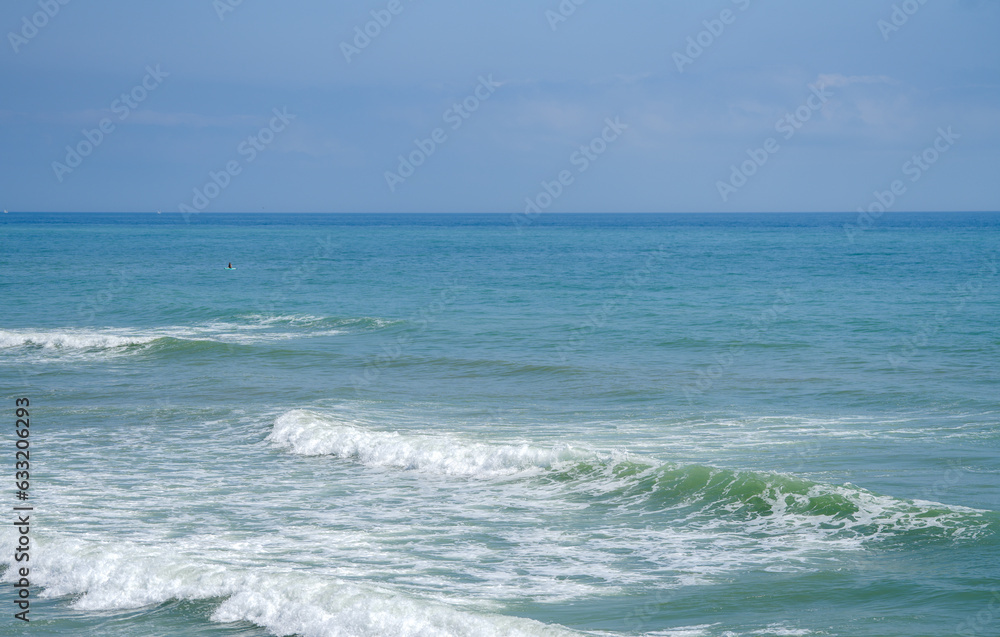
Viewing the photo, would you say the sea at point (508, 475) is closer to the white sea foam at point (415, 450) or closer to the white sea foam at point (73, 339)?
the white sea foam at point (415, 450)

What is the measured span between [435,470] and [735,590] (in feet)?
21.1

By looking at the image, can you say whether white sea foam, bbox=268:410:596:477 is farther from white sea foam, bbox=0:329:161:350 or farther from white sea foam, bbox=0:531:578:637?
white sea foam, bbox=0:329:161:350

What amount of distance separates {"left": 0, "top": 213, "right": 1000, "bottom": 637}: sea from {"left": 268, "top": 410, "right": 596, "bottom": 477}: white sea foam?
54mm

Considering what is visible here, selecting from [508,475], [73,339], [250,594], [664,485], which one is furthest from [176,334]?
[250,594]

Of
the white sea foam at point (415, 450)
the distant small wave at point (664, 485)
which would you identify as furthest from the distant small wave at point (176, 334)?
the distant small wave at point (664, 485)

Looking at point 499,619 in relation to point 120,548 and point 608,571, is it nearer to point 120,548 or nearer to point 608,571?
point 608,571

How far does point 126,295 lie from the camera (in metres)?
43.2

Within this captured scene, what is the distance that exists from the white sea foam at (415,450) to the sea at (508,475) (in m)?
0.05

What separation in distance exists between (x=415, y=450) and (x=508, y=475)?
1831 millimetres

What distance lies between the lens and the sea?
362 inches

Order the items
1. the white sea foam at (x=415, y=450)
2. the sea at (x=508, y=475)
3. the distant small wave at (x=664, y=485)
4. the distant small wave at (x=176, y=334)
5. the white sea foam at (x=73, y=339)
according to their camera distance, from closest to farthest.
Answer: the sea at (x=508, y=475) < the distant small wave at (x=664, y=485) < the white sea foam at (x=415, y=450) < the distant small wave at (x=176, y=334) < the white sea foam at (x=73, y=339)

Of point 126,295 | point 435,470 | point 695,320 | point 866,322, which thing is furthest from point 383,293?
point 435,470

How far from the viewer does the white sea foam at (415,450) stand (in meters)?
14.7

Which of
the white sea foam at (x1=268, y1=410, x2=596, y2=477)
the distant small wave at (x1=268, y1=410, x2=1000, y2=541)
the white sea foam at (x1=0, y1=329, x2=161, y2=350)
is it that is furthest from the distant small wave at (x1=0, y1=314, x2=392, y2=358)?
the distant small wave at (x1=268, y1=410, x2=1000, y2=541)
